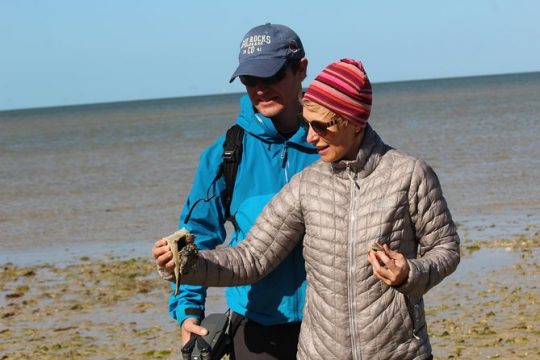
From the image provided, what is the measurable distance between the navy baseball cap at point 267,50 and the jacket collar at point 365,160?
474mm

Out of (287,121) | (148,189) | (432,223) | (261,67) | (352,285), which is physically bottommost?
(148,189)

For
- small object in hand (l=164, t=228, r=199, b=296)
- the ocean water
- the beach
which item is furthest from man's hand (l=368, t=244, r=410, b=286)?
the ocean water

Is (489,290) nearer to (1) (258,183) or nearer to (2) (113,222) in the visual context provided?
(1) (258,183)

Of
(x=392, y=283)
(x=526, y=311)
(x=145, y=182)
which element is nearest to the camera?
(x=392, y=283)

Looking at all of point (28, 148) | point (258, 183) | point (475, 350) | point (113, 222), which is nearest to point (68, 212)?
point (113, 222)

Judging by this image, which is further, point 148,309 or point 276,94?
point 148,309

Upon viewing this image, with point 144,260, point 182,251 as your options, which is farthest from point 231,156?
point 144,260

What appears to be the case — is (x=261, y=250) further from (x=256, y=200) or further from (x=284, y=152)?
(x=284, y=152)

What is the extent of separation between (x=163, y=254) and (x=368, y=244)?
674 mm

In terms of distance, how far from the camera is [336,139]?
320cm

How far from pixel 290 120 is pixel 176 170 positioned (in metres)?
24.1

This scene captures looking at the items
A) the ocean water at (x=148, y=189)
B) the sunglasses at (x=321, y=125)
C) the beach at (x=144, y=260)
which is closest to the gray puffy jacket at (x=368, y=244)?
the sunglasses at (x=321, y=125)

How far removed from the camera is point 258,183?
11.9 ft

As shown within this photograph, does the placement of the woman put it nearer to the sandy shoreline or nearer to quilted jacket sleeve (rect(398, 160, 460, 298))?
quilted jacket sleeve (rect(398, 160, 460, 298))
